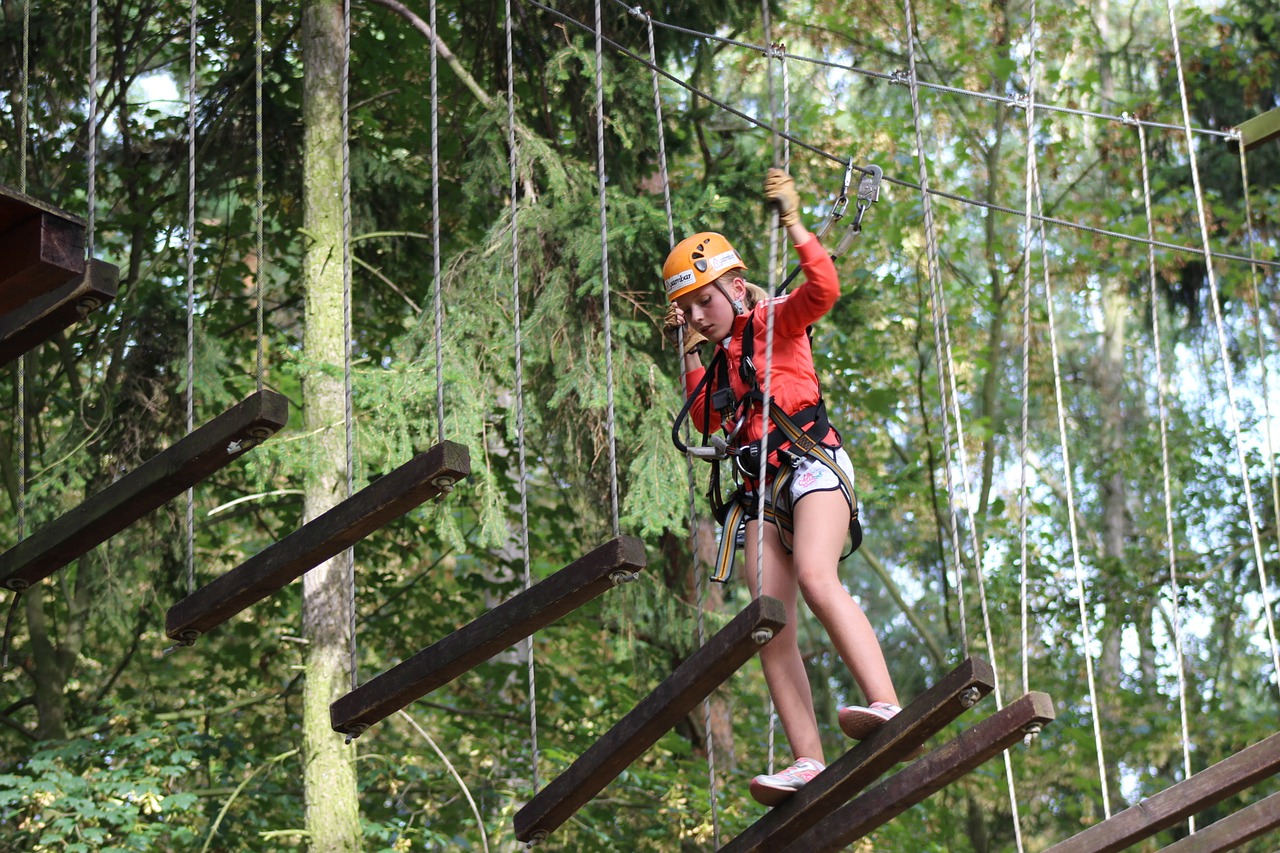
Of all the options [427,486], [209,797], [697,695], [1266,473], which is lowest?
[697,695]

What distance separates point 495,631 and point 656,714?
1.30 feet

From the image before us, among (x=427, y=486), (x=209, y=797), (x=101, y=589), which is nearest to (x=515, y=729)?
(x=209, y=797)

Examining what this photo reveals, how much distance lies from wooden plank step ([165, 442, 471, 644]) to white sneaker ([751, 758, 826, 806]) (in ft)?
3.01

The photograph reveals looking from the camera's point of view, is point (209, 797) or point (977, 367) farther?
point (977, 367)

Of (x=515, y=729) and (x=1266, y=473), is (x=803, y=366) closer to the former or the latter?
(x=515, y=729)

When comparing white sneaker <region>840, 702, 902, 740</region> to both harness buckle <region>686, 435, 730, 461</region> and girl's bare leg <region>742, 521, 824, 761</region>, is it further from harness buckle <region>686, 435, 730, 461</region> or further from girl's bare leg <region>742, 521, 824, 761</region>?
harness buckle <region>686, 435, 730, 461</region>

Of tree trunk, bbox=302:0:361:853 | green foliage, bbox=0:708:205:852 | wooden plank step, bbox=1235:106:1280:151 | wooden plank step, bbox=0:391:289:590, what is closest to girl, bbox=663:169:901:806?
wooden plank step, bbox=0:391:289:590

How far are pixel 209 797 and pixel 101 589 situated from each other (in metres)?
1.14

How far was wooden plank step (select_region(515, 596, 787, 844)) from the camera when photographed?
296cm

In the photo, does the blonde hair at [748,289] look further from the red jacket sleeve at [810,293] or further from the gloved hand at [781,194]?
the gloved hand at [781,194]

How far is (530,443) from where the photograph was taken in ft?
24.0

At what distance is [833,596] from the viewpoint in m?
3.40

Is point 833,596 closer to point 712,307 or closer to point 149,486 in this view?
point 712,307

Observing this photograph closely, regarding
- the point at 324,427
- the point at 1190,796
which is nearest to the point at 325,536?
the point at 1190,796
